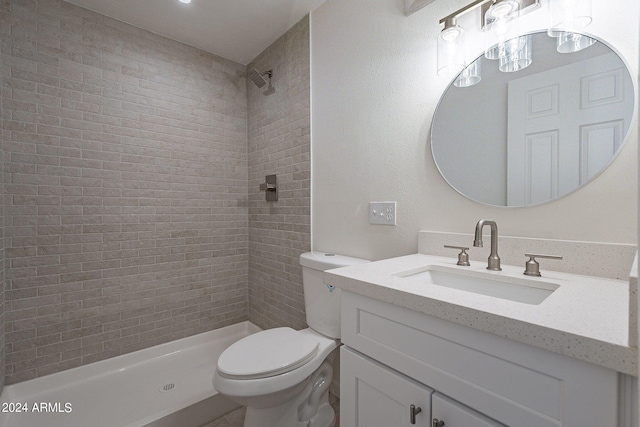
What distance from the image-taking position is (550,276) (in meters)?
0.92

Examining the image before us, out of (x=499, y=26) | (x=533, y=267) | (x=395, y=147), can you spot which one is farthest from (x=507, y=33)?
(x=533, y=267)

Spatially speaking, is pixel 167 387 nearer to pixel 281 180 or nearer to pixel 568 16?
pixel 281 180

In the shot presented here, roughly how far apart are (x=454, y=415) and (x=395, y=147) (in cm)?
114

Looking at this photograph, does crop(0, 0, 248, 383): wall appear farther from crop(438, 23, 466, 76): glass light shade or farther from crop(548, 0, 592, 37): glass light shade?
crop(548, 0, 592, 37): glass light shade

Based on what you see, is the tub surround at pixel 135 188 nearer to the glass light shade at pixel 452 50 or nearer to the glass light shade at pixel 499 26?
the glass light shade at pixel 452 50

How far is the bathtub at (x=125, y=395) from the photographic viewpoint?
60.8 inches

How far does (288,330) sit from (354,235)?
641 mm

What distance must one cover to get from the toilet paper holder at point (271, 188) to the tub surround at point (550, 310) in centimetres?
136

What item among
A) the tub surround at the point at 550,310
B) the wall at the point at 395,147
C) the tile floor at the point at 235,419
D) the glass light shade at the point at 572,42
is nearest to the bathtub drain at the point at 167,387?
the tile floor at the point at 235,419

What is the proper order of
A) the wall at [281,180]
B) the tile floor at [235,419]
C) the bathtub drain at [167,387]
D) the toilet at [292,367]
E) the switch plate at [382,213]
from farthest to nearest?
the wall at [281,180]
the bathtub drain at [167,387]
the tile floor at [235,419]
the switch plate at [382,213]
the toilet at [292,367]

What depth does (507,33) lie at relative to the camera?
1.09 meters

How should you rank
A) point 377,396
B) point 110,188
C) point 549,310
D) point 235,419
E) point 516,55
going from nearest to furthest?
point 549,310 → point 377,396 → point 516,55 → point 235,419 → point 110,188

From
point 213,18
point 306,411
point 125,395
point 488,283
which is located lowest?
point 125,395

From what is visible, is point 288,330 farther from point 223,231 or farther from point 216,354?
point 223,231
